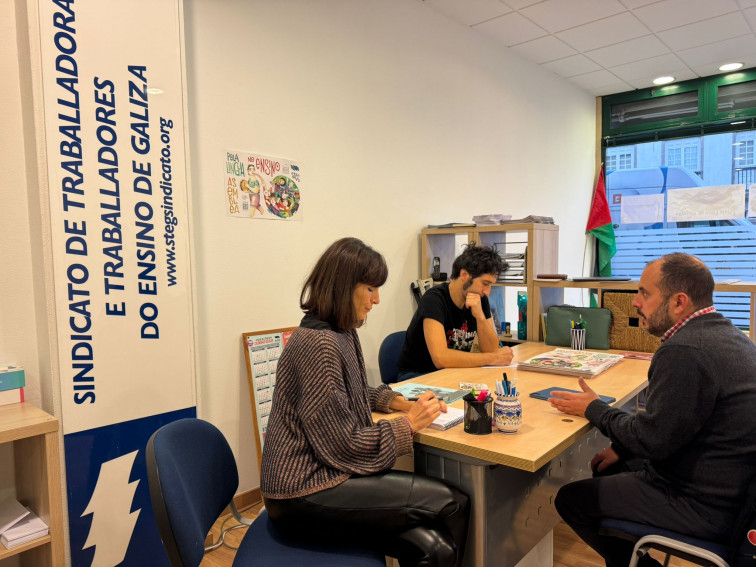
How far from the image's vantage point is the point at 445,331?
2.70 m

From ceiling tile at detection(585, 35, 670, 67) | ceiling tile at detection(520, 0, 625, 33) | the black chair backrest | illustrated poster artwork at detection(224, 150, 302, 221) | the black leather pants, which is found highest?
ceiling tile at detection(585, 35, 670, 67)

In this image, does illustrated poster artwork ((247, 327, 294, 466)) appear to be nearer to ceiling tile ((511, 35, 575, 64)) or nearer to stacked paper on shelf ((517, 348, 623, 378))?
stacked paper on shelf ((517, 348, 623, 378))

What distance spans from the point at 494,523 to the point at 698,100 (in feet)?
18.0

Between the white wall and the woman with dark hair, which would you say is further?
the white wall

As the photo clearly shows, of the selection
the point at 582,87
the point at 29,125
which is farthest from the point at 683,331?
the point at 582,87

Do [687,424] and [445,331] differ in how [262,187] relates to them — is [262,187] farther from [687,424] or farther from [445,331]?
[687,424]

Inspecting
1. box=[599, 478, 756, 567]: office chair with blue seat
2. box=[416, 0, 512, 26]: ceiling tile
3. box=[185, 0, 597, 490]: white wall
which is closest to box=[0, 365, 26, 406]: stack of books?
box=[185, 0, 597, 490]: white wall

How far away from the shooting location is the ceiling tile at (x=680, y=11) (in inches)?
149

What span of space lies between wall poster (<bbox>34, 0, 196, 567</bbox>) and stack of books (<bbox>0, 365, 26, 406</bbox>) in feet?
0.49

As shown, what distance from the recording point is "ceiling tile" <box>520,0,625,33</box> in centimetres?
372

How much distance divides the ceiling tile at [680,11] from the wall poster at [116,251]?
342cm

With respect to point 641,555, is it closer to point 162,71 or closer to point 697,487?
point 697,487

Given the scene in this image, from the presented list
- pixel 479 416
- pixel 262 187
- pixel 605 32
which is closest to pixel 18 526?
pixel 479 416

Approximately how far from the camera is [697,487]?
1.46m
